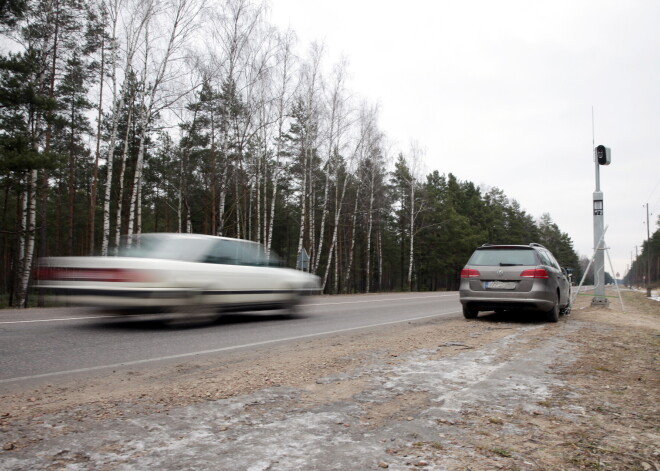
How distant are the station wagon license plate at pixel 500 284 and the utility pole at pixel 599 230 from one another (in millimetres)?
6663

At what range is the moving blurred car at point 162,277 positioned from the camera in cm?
716

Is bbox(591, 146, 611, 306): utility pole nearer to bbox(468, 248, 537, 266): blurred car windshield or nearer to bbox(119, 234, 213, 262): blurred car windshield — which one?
bbox(468, 248, 537, 266): blurred car windshield

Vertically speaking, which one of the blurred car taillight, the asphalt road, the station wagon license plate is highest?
the blurred car taillight

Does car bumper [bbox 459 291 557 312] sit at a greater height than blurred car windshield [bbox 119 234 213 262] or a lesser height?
lesser

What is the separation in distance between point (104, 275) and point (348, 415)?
555 cm

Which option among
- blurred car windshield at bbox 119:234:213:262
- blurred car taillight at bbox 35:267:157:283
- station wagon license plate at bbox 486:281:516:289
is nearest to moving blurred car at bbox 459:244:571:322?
station wagon license plate at bbox 486:281:516:289

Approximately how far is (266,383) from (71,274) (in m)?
5.05

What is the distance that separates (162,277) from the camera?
23.9 feet

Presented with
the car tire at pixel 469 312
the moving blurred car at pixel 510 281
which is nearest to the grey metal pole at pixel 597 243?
the moving blurred car at pixel 510 281

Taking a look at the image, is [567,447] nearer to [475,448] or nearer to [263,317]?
[475,448]

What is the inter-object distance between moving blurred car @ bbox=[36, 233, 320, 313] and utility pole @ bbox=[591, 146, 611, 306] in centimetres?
1154

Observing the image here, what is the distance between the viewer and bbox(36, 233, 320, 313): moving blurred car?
23.5ft

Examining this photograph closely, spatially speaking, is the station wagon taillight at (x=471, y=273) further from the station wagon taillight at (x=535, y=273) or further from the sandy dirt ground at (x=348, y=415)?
the sandy dirt ground at (x=348, y=415)

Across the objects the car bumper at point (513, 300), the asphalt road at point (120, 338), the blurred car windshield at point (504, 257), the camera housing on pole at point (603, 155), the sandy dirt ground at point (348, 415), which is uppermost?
the camera housing on pole at point (603, 155)
